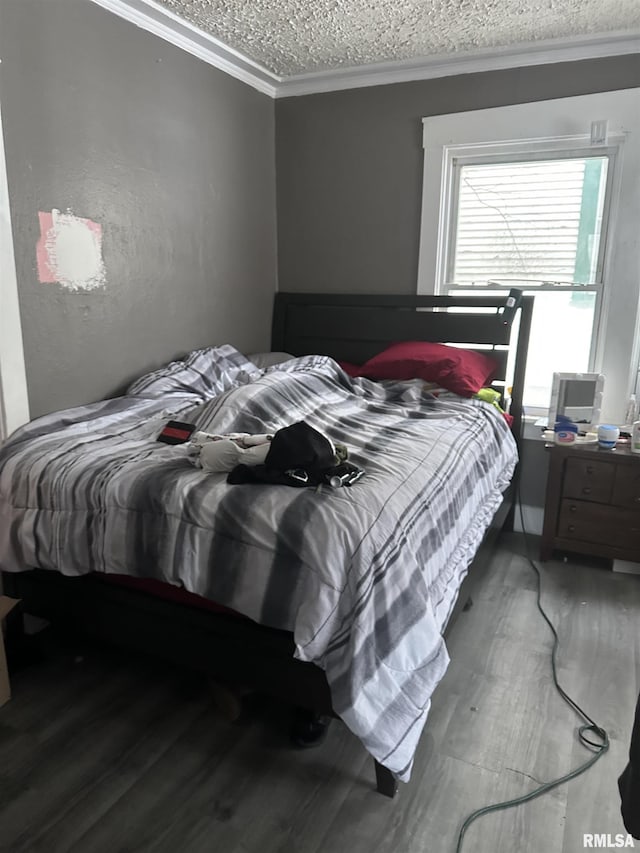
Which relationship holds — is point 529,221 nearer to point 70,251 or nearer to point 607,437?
point 607,437

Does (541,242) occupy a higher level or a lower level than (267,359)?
higher

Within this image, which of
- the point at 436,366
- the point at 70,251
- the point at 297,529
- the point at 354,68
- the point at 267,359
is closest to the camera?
the point at 297,529

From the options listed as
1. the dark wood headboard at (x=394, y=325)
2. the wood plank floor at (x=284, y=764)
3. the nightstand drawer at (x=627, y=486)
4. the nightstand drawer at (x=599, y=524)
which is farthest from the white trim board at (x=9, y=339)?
the nightstand drawer at (x=627, y=486)

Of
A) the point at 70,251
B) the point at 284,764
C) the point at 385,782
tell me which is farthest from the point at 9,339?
the point at 385,782

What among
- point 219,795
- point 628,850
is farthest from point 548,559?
point 219,795

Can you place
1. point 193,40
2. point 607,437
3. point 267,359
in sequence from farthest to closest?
1. point 267,359
2. point 193,40
3. point 607,437

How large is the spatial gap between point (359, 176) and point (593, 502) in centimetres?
211

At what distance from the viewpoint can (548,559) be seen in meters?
2.91

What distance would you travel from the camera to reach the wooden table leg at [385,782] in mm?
1547

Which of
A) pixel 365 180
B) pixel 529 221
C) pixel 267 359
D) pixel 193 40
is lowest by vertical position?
pixel 267 359

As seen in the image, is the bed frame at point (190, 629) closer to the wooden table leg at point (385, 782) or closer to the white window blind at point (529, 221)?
the wooden table leg at point (385, 782)

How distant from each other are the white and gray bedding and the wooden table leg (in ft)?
0.33

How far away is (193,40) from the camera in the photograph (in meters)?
2.82

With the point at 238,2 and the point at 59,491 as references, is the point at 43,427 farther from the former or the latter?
the point at 238,2
